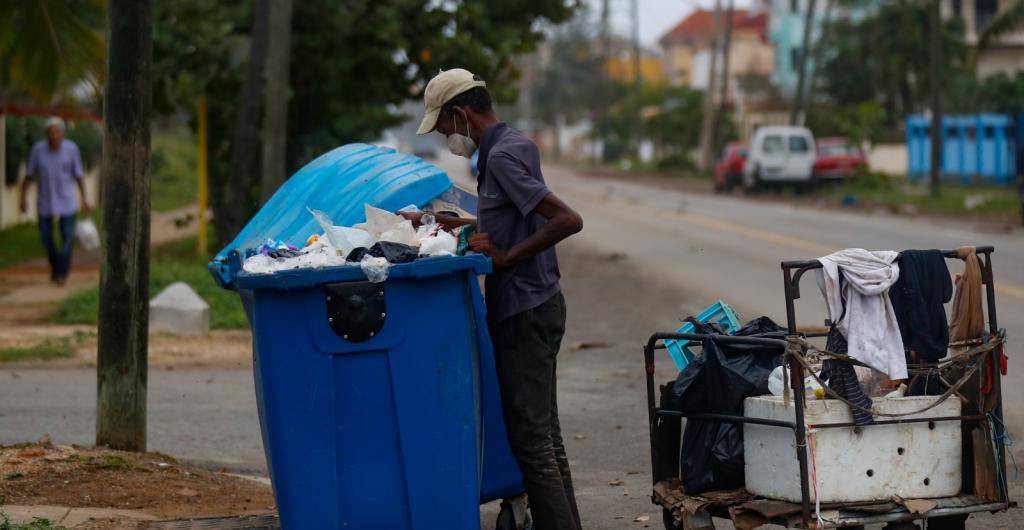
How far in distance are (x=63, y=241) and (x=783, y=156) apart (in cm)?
2506

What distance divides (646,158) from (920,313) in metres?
76.5

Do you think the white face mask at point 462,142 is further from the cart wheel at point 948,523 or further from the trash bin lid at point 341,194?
the cart wheel at point 948,523

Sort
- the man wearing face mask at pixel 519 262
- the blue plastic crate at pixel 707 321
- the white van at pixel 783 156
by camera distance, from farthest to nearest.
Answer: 1. the white van at pixel 783 156
2. the blue plastic crate at pixel 707 321
3. the man wearing face mask at pixel 519 262

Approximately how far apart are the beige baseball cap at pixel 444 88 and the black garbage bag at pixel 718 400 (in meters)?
1.27

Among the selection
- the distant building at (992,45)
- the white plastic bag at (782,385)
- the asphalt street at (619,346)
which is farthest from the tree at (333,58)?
the distant building at (992,45)

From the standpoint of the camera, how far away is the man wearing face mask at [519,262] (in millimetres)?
5059

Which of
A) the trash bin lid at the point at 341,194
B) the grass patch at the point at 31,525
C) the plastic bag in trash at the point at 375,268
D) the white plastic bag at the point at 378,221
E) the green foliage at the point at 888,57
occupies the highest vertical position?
the green foliage at the point at 888,57

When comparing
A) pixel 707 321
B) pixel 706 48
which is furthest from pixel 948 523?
pixel 706 48

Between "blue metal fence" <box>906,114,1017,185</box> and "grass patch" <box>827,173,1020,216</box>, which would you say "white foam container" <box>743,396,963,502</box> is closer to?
"grass patch" <box>827,173,1020,216</box>

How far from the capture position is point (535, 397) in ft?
17.2

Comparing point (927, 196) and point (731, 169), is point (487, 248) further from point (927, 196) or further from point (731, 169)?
point (731, 169)

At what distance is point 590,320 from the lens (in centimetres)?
1386

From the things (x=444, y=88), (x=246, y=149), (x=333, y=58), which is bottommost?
(x=444, y=88)

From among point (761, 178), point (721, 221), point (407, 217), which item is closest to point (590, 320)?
point (407, 217)
